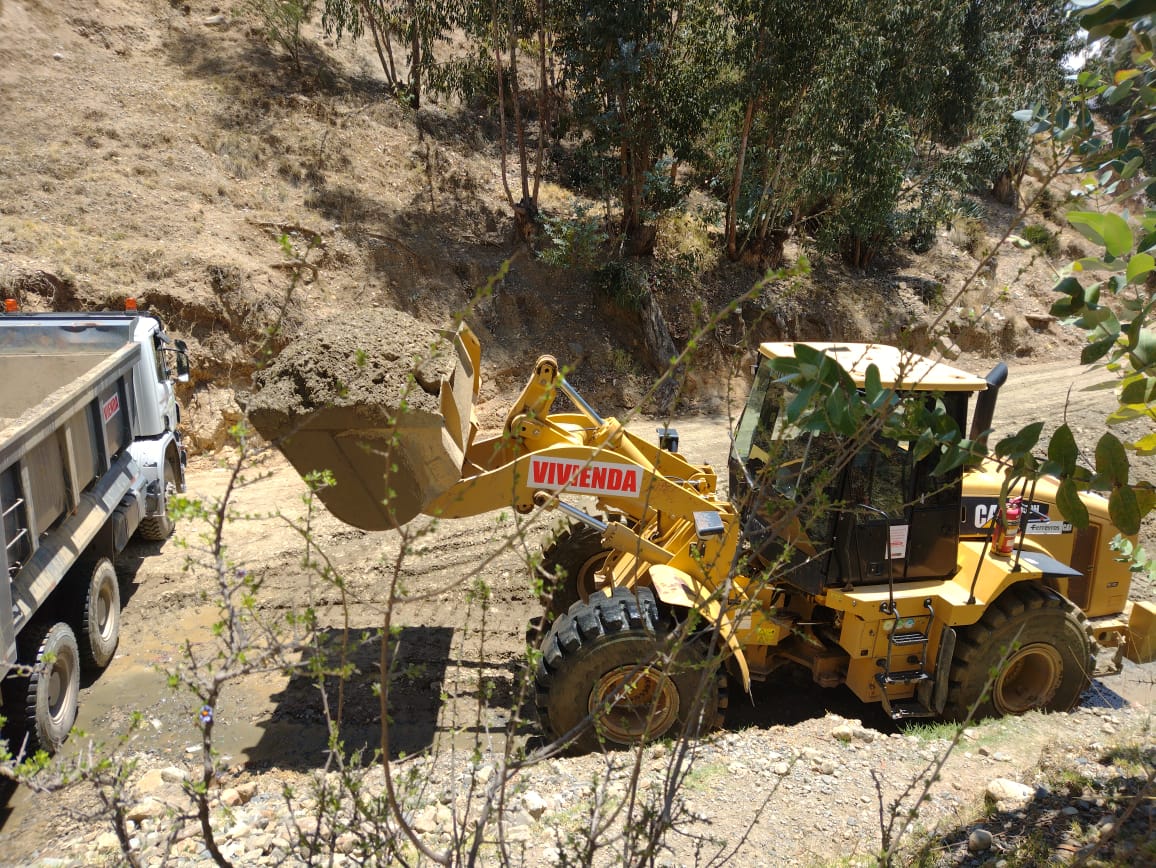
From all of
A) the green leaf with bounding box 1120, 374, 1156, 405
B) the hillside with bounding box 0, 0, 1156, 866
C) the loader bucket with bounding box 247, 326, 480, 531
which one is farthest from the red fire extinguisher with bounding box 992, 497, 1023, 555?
the loader bucket with bounding box 247, 326, 480, 531

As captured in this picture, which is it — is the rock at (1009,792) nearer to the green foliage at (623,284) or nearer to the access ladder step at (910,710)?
the access ladder step at (910,710)

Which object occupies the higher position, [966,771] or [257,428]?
[257,428]

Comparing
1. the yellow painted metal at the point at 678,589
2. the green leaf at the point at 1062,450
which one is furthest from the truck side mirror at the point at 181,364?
the green leaf at the point at 1062,450

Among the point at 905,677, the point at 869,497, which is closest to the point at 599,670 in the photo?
the point at 869,497

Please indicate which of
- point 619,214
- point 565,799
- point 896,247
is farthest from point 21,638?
point 896,247

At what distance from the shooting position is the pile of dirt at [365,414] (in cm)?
425

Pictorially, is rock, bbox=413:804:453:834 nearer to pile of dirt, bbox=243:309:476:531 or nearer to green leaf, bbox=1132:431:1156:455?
pile of dirt, bbox=243:309:476:531

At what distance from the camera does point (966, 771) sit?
14.6ft

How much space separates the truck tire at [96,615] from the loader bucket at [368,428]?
2.70m

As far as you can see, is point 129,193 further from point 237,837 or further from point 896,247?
point 896,247

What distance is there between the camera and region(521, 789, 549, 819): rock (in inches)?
160

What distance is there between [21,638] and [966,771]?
5661 mm

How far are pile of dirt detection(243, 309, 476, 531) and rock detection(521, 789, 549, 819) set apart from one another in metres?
1.54

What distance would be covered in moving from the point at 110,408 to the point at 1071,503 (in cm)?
693
